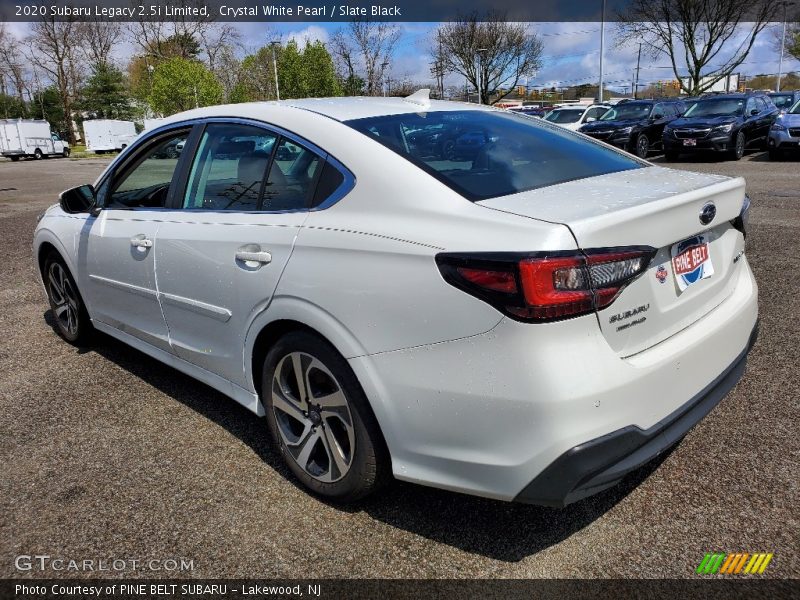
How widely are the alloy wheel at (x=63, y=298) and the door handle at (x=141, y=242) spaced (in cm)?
124

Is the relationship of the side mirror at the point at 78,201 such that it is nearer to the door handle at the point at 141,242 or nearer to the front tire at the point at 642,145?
the door handle at the point at 141,242

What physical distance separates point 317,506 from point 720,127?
16.7m

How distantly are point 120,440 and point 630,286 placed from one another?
263cm

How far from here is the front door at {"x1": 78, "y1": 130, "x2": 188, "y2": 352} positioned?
136 inches

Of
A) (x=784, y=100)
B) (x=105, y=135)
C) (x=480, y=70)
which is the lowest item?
(x=784, y=100)

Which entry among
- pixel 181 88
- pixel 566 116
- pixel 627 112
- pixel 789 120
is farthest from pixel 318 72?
pixel 789 120

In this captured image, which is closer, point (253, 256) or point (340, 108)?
point (253, 256)

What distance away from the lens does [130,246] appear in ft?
11.6

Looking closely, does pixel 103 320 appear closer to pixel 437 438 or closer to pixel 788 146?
pixel 437 438

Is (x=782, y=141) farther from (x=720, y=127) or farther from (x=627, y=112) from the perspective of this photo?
(x=627, y=112)

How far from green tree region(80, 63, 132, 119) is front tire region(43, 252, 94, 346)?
65.3 metres

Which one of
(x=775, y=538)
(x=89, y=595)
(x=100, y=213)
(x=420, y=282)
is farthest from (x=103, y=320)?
(x=775, y=538)

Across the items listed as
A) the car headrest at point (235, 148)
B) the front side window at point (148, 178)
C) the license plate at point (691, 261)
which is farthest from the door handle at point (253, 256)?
the license plate at point (691, 261)

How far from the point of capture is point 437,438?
2189mm
